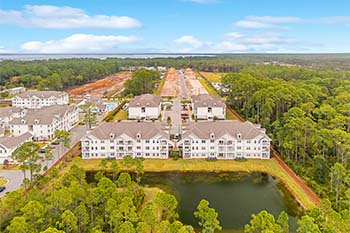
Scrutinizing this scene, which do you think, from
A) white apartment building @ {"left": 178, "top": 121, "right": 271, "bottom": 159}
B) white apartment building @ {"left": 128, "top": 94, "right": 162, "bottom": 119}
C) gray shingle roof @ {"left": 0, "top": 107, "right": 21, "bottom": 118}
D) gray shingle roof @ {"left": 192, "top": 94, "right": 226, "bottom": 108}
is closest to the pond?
white apartment building @ {"left": 178, "top": 121, "right": 271, "bottom": 159}

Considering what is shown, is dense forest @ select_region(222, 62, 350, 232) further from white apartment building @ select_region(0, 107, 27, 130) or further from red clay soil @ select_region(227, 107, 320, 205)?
white apartment building @ select_region(0, 107, 27, 130)

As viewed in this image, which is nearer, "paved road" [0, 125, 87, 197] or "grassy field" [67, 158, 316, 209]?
"paved road" [0, 125, 87, 197]

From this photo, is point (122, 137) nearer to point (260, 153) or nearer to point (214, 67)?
point (260, 153)

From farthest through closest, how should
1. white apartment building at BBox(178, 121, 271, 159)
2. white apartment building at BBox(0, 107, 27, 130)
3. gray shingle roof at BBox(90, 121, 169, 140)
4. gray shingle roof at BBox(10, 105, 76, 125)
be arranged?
white apartment building at BBox(0, 107, 27, 130), gray shingle roof at BBox(10, 105, 76, 125), gray shingle roof at BBox(90, 121, 169, 140), white apartment building at BBox(178, 121, 271, 159)

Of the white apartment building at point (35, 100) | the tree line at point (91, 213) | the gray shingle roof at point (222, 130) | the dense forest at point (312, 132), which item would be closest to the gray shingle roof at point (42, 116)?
the white apartment building at point (35, 100)

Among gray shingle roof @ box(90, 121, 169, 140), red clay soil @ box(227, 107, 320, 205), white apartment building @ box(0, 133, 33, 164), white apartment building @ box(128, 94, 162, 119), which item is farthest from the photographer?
white apartment building @ box(128, 94, 162, 119)

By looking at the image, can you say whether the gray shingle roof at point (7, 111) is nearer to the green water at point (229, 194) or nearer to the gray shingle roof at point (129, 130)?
the gray shingle roof at point (129, 130)

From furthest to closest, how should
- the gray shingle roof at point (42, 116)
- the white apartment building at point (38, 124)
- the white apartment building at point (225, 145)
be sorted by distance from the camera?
1. the gray shingle roof at point (42, 116)
2. the white apartment building at point (38, 124)
3. the white apartment building at point (225, 145)

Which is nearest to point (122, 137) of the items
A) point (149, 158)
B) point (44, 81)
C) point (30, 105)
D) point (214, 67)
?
point (149, 158)
